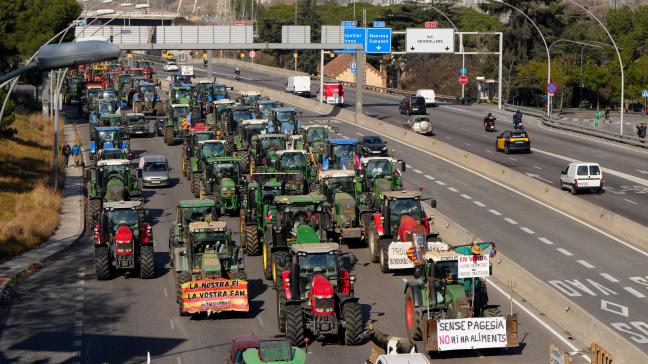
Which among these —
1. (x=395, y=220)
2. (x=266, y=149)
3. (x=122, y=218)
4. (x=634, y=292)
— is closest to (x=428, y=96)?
(x=266, y=149)

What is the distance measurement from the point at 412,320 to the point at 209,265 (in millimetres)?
6630

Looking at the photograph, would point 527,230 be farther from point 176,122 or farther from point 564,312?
point 176,122

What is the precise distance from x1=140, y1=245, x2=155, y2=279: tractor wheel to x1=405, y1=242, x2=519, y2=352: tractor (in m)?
12.0

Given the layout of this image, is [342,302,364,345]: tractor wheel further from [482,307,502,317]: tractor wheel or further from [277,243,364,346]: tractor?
[482,307,502,317]: tractor wheel

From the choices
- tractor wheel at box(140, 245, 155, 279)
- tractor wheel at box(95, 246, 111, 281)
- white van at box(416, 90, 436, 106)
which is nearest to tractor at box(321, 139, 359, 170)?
tractor wheel at box(140, 245, 155, 279)

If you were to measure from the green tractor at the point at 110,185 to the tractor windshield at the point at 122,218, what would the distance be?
10.7 m

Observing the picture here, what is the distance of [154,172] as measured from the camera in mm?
58969

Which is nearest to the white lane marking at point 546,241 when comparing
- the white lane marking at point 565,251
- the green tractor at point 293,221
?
the white lane marking at point 565,251

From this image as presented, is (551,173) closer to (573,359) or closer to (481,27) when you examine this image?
(573,359)

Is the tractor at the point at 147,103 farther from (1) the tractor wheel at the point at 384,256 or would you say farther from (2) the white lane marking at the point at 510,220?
(1) the tractor wheel at the point at 384,256

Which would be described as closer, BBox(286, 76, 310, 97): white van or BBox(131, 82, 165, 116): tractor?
BBox(131, 82, 165, 116): tractor

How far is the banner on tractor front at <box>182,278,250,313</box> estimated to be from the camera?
31781mm

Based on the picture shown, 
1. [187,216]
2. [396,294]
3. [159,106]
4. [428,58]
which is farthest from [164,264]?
[428,58]

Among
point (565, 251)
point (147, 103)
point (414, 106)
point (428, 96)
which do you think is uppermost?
point (147, 103)
